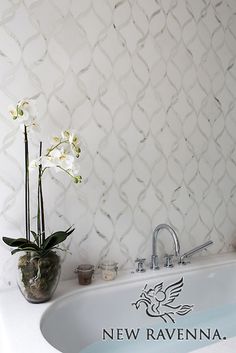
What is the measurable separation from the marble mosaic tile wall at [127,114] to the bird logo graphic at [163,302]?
0.21m

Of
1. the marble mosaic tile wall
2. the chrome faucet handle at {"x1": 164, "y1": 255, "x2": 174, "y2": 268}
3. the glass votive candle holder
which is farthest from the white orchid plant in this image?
the chrome faucet handle at {"x1": 164, "y1": 255, "x2": 174, "y2": 268}

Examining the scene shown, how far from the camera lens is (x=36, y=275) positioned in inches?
55.7

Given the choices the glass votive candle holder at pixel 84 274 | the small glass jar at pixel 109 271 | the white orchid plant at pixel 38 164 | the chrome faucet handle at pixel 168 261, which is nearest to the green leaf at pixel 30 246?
the white orchid plant at pixel 38 164

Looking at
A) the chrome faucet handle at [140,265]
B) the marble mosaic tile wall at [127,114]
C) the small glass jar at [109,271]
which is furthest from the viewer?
the chrome faucet handle at [140,265]

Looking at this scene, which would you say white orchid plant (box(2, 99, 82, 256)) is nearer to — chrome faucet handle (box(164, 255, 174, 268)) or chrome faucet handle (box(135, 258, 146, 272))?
chrome faucet handle (box(135, 258, 146, 272))

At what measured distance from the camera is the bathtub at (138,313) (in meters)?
1.41

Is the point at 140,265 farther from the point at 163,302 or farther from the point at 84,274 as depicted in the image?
the point at 84,274

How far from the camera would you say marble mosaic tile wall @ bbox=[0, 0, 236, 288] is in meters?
1.58

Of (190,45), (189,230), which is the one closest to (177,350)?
(189,230)

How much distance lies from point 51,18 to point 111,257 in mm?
1243

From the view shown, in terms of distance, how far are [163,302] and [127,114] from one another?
105 cm

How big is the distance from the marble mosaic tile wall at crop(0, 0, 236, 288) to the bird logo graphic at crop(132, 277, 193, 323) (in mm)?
209

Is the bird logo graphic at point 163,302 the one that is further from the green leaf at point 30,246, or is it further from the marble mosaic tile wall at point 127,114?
the green leaf at point 30,246

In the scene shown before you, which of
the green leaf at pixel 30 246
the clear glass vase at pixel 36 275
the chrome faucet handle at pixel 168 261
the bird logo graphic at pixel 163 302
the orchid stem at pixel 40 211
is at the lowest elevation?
the bird logo graphic at pixel 163 302
